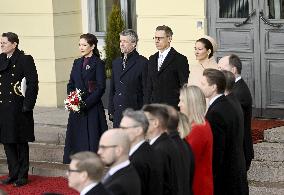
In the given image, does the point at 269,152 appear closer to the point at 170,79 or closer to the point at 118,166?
the point at 170,79

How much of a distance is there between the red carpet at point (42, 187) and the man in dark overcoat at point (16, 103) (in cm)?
13

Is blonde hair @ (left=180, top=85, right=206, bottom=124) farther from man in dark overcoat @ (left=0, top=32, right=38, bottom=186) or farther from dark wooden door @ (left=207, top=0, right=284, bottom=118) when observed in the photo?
dark wooden door @ (left=207, top=0, right=284, bottom=118)

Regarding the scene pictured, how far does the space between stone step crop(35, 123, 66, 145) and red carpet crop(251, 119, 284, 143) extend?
2673mm

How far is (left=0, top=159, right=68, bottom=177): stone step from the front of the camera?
13859 mm

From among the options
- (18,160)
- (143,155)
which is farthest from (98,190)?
(18,160)

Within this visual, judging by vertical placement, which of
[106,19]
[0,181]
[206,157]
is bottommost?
[0,181]

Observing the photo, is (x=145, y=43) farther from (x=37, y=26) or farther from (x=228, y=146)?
(x=228, y=146)

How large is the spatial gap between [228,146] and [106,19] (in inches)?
316

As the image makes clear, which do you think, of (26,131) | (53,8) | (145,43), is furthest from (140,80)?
(53,8)

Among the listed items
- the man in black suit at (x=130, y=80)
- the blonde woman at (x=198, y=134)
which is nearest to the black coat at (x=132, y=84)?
the man in black suit at (x=130, y=80)

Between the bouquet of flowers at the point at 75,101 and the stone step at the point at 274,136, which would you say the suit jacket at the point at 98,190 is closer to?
the bouquet of flowers at the point at 75,101

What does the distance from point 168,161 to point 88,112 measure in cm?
476

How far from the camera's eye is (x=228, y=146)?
384 inches

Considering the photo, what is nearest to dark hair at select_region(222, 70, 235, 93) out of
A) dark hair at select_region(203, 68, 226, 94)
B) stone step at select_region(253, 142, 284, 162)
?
dark hair at select_region(203, 68, 226, 94)
